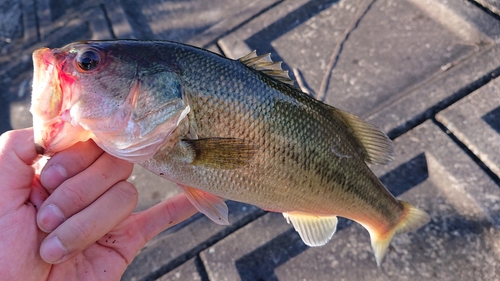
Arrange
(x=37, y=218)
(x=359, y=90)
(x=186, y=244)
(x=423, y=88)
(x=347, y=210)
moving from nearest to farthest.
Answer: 1. (x=37, y=218)
2. (x=347, y=210)
3. (x=186, y=244)
4. (x=423, y=88)
5. (x=359, y=90)

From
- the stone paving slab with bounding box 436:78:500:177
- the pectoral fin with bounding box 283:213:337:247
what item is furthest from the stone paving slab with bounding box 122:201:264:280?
the stone paving slab with bounding box 436:78:500:177

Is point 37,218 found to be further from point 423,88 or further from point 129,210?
point 423,88

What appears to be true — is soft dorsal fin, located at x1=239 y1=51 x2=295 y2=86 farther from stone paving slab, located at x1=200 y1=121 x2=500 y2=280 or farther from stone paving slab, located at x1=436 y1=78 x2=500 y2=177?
stone paving slab, located at x1=436 y1=78 x2=500 y2=177

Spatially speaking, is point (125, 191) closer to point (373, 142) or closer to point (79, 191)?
point (79, 191)

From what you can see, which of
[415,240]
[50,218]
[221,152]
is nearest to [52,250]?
[50,218]

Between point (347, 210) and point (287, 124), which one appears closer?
point (287, 124)

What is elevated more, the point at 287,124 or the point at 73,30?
the point at 287,124

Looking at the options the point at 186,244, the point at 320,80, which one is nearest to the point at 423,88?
the point at 320,80
